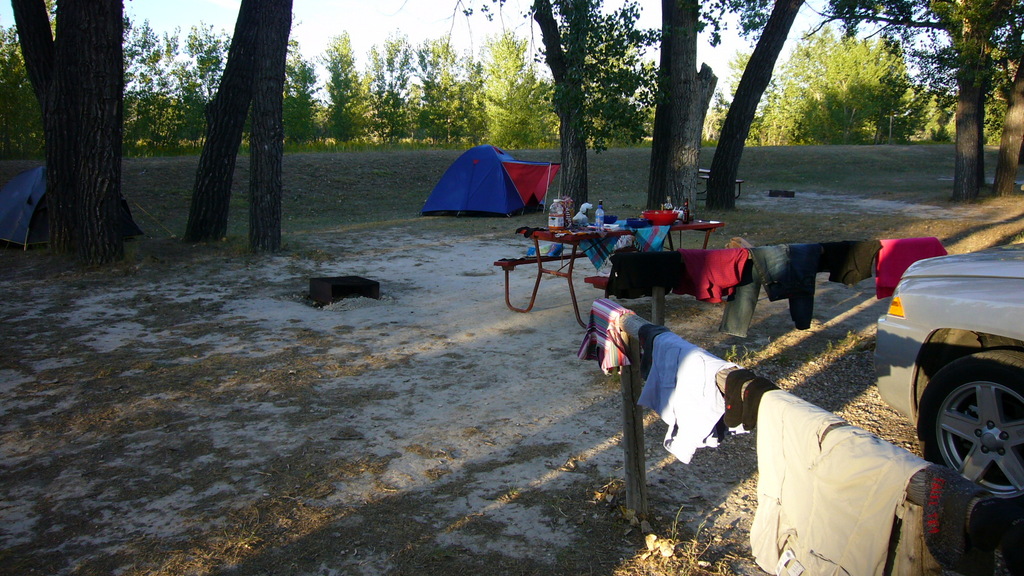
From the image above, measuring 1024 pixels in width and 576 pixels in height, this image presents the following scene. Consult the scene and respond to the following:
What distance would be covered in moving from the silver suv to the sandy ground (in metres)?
0.77

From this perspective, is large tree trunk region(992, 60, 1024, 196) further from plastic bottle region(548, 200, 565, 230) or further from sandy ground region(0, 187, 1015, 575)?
plastic bottle region(548, 200, 565, 230)

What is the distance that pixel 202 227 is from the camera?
1147 cm

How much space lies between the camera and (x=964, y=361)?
131 inches

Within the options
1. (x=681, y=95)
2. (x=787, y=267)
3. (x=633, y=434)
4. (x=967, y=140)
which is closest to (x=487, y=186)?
(x=681, y=95)

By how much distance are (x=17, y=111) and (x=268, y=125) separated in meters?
23.4

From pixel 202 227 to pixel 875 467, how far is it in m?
11.4

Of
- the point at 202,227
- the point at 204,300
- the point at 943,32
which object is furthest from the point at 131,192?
the point at 943,32

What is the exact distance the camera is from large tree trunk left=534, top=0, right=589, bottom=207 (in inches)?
544

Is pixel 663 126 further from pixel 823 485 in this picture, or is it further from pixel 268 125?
pixel 823 485

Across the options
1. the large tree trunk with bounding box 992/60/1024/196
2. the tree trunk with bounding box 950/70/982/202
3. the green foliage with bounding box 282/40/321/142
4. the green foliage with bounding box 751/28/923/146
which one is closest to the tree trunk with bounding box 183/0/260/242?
the tree trunk with bounding box 950/70/982/202

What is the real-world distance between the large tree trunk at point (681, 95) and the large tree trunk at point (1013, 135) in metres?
7.26

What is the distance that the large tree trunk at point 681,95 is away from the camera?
529 inches

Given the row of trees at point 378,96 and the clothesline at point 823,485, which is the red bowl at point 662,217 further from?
the row of trees at point 378,96

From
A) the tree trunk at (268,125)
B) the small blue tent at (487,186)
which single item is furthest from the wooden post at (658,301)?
the small blue tent at (487,186)
